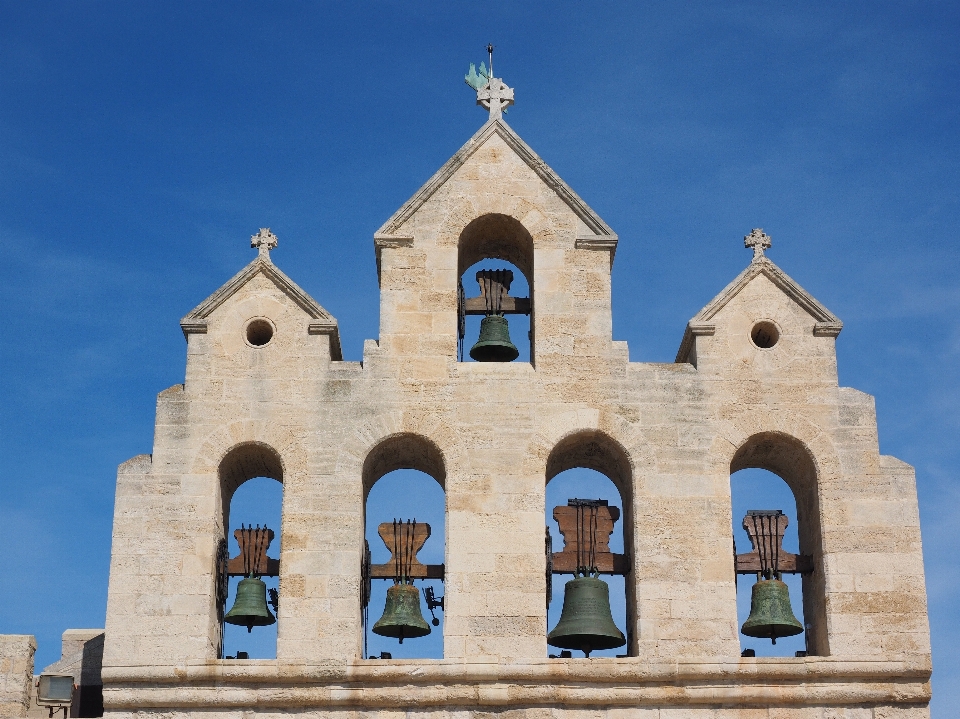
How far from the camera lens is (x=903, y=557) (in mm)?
28109

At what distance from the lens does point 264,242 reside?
1187 inches

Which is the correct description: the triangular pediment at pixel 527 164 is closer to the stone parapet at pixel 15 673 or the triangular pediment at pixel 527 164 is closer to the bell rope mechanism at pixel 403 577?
the bell rope mechanism at pixel 403 577

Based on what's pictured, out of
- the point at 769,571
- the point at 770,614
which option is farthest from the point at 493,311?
the point at 770,614

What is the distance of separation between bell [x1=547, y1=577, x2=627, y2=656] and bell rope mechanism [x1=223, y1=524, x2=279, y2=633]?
12.5 feet

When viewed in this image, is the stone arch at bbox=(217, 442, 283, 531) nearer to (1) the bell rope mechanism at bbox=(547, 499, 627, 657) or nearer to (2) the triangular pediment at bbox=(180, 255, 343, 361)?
(2) the triangular pediment at bbox=(180, 255, 343, 361)

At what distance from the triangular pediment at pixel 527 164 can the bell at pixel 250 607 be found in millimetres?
4994

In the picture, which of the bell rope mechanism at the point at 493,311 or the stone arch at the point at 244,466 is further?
the bell rope mechanism at the point at 493,311

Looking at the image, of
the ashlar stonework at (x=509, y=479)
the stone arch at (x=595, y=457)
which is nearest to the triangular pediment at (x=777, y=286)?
the ashlar stonework at (x=509, y=479)

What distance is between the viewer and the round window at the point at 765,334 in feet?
97.3

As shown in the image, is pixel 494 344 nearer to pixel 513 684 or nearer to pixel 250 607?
pixel 250 607

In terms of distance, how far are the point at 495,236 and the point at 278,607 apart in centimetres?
649

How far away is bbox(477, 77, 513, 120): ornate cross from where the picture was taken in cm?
3112

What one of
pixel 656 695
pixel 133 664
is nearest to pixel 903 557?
pixel 656 695

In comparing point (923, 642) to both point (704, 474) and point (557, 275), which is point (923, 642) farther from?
point (557, 275)
